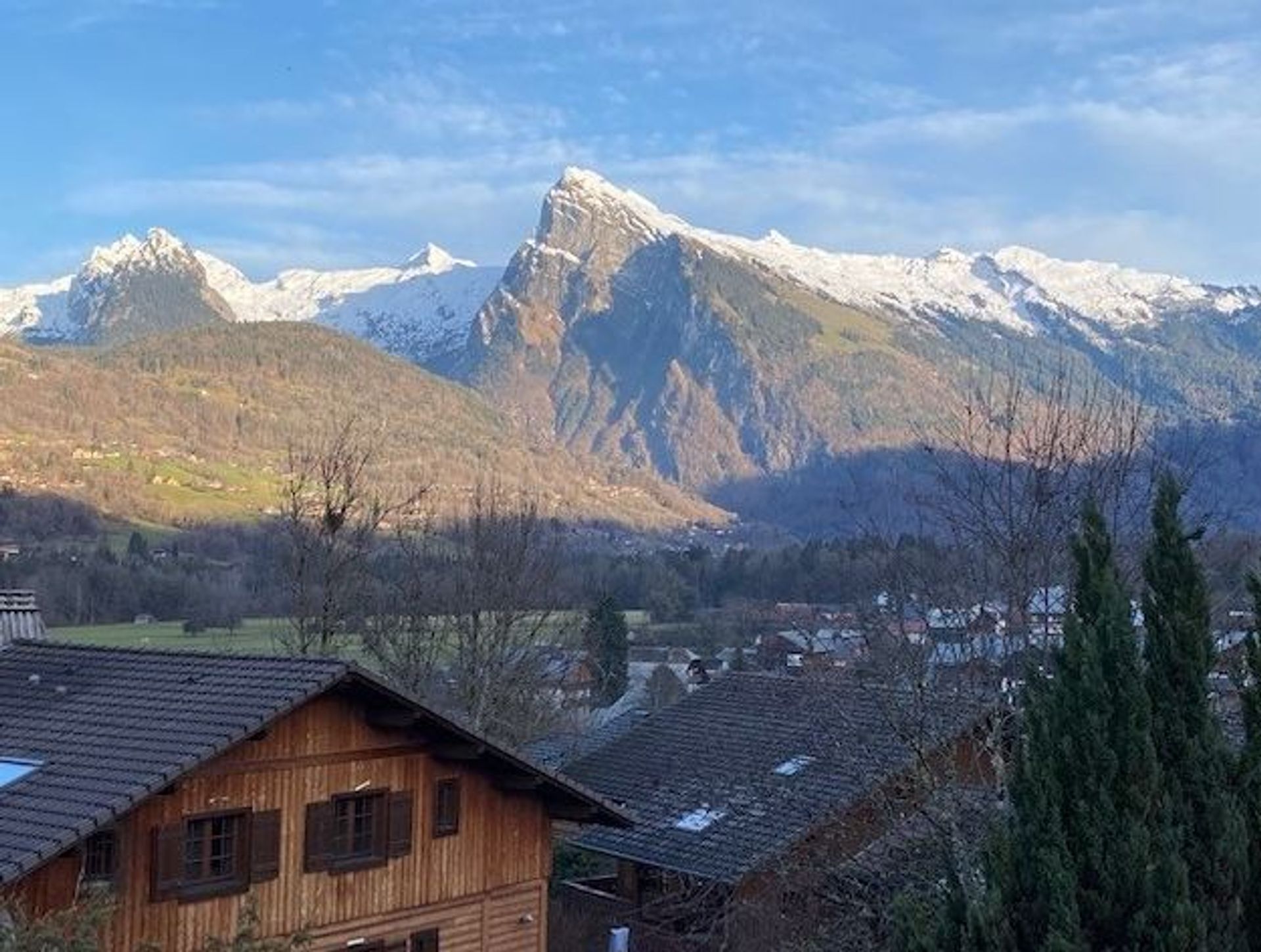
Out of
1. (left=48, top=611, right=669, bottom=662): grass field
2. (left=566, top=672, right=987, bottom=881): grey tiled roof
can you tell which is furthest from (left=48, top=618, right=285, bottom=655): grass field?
(left=566, top=672, right=987, bottom=881): grey tiled roof

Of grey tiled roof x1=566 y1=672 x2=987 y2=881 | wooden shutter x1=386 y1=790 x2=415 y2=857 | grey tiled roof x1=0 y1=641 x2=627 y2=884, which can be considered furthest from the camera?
grey tiled roof x1=566 y1=672 x2=987 y2=881

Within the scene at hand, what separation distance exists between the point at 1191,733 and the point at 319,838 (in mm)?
11514

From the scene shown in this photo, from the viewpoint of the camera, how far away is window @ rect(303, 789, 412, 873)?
63.7 ft

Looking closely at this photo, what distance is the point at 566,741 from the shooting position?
42.8 metres

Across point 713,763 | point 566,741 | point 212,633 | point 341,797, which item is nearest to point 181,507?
point 212,633

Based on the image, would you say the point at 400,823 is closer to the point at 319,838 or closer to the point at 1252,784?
the point at 319,838

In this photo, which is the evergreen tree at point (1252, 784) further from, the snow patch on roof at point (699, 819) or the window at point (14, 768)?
the snow patch on roof at point (699, 819)

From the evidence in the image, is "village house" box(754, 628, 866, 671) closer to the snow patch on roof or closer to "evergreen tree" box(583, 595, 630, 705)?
the snow patch on roof

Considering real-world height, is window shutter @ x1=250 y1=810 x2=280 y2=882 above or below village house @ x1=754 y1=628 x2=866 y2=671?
below

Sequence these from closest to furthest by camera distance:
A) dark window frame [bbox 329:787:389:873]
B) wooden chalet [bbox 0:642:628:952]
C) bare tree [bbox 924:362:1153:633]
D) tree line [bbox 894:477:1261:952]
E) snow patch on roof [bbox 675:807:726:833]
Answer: tree line [bbox 894:477:1261:952] < bare tree [bbox 924:362:1153:633] < wooden chalet [bbox 0:642:628:952] < dark window frame [bbox 329:787:389:873] < snow patch on roof [bbox 675:807:726:833]

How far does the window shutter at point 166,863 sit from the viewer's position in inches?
687

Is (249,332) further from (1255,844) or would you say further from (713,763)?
(1255,844)

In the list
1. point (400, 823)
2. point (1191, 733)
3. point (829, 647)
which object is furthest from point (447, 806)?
point (1191, 733)

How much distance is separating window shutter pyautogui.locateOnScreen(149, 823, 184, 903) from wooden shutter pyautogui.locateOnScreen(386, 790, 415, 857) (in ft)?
11.0
